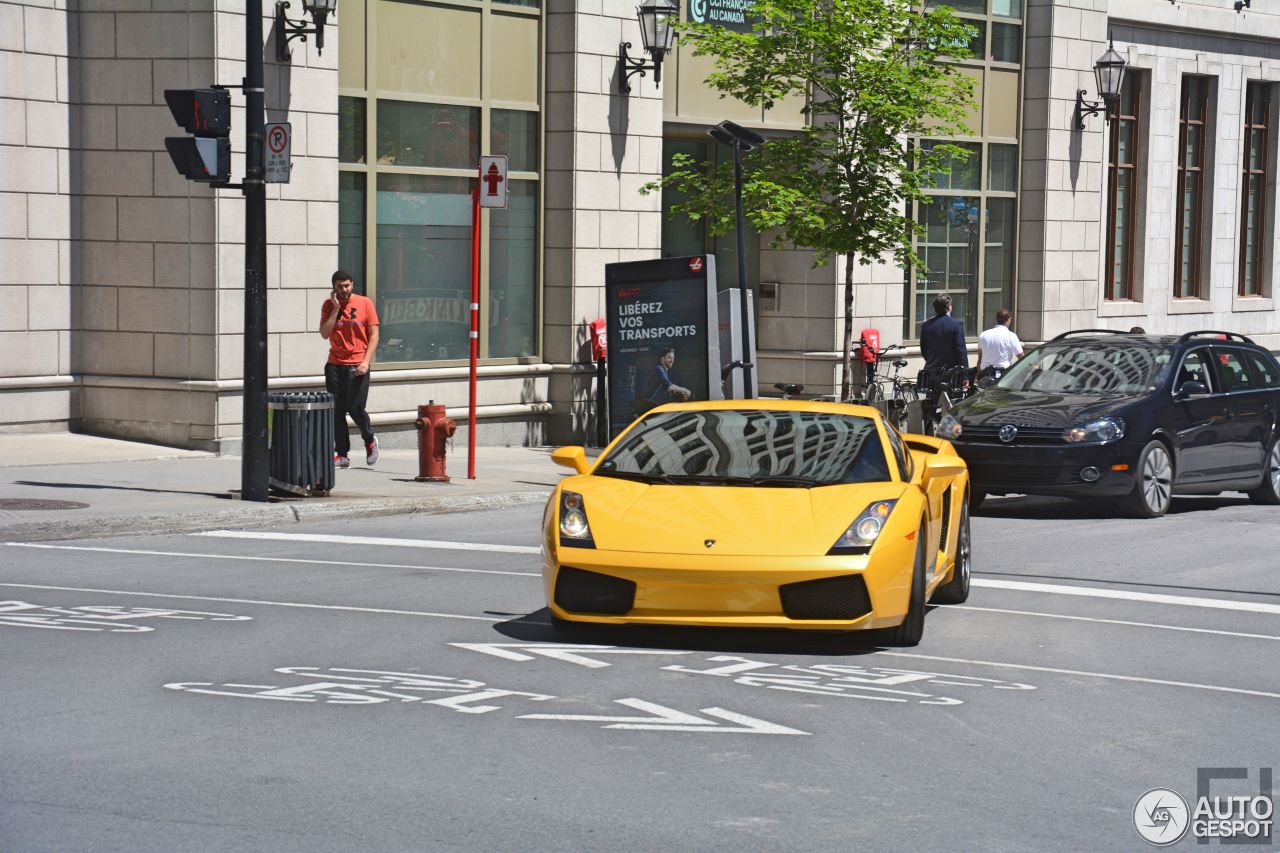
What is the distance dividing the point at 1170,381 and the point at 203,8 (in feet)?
32.2

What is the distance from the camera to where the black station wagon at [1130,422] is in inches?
634

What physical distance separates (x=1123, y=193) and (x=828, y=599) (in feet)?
79.3

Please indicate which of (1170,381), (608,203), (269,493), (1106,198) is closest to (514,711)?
(269,493)

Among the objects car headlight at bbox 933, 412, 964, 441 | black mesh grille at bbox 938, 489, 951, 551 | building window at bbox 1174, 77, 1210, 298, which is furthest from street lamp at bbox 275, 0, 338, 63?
building window at bbox 1174, 77, 1210, 298

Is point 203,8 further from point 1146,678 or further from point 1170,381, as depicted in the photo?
point 1146,678

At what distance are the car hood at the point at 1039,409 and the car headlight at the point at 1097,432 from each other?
56mm

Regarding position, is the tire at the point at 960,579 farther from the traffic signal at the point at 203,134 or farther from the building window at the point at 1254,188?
the building window at the point at 1254,188

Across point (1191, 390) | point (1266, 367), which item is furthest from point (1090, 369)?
point (1266, 367)

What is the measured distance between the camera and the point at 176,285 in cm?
1892

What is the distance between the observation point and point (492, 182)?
17422mm

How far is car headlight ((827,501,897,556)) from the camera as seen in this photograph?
911 centimetres

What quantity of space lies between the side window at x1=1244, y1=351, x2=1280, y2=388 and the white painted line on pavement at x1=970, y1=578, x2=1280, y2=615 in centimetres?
689

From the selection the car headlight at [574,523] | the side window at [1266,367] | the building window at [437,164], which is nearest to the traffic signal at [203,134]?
the building window at [437,164]

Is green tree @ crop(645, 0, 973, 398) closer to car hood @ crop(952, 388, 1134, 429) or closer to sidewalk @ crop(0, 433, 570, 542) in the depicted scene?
sidewalk @ crop(0, 433, 570, 542)
